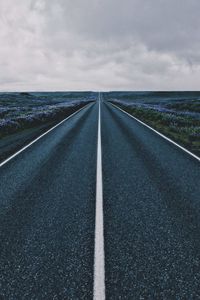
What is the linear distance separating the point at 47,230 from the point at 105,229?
3.65 ft

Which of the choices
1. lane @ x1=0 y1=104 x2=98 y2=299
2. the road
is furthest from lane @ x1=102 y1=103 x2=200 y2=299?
lane @ x1=0 y1=104 x2=98 y2=299

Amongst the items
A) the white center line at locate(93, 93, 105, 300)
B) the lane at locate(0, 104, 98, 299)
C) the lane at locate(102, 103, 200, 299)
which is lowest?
the lane at locate(0, 104, 98, 299)

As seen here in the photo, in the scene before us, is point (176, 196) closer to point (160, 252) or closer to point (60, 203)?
point (160, 252)

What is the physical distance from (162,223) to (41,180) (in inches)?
159

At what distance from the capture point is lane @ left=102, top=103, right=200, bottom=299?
3506mm

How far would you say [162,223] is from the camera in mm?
5113

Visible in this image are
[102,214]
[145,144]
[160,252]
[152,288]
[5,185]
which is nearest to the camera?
[152,288]

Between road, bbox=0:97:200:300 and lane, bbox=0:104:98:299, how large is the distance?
0.02 m

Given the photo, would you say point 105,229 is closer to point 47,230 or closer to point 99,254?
point 99,254

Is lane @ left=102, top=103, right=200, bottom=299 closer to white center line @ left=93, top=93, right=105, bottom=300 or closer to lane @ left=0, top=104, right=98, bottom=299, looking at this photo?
white center line @ left=93, top=93, right=105, bottom=300

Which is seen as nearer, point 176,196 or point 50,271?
point 50,271

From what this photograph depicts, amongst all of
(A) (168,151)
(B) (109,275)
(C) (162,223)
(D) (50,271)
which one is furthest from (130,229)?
(A) (168,151)

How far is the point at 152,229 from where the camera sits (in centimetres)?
490

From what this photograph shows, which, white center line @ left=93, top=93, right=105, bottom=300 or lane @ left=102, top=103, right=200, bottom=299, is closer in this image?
white center line @ left=93, top=93, right=105, bottom=300
